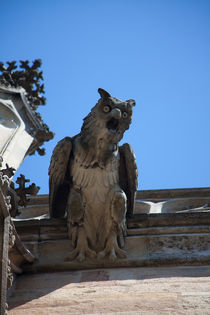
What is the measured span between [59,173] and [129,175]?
83cm

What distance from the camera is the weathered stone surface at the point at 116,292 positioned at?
6.51 metres

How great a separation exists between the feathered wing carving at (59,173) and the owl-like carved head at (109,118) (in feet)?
1.11

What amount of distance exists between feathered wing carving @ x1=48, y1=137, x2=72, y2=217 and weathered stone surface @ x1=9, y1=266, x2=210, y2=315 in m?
1.15

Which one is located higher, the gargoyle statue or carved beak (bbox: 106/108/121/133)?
carved beak (bbox: 106/108/121/133)

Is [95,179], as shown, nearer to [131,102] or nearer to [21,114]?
[131,102]

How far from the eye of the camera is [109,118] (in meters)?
8.20

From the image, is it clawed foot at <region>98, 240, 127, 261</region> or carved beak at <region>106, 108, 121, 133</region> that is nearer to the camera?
clawed foot at <region>98, 240, 127, 261</region>

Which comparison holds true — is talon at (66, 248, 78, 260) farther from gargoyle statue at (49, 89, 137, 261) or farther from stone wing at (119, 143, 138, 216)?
stone wing at (119, 143, 138, 216)

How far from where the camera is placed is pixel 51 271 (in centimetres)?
764

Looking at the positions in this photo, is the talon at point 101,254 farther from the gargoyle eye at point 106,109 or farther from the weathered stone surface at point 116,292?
the gargoyle eye at point 106,109

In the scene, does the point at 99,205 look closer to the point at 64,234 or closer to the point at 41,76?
the point at 64,234

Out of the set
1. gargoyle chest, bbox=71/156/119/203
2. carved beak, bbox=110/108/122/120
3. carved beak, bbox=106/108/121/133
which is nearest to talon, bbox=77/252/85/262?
gargoyle chest, bbox=71/156/119/203

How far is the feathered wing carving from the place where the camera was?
27.1 ft

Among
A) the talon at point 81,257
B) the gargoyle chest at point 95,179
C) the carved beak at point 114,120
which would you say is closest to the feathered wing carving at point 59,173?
the gargoyle chest at point 95,179
